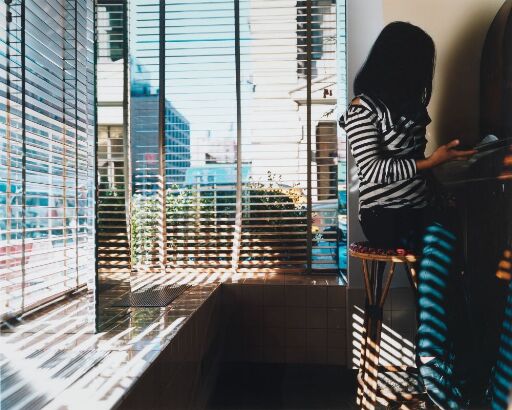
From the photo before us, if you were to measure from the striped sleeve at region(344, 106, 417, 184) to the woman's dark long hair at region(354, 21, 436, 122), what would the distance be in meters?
0.13

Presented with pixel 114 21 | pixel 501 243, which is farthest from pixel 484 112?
pixel 114 21

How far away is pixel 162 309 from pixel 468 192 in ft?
5.26

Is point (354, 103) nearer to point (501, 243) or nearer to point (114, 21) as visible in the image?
point (501, 243)

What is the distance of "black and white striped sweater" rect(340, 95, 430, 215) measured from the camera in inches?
72.8

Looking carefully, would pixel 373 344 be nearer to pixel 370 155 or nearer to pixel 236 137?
pixel 370 155

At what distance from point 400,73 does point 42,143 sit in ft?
5.54

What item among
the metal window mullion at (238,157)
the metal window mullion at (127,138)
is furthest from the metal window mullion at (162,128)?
the metal window mullion at (238,157)

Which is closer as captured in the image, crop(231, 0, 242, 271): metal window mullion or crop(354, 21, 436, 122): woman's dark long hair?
crop(354, 21, 436, 122): woman's dark long hair

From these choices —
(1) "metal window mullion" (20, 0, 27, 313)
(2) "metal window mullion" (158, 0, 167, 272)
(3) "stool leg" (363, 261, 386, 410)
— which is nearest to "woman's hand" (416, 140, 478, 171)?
(3) "stool leg" (363, 261, 386, 410)

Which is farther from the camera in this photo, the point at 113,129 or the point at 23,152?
the point at 113,129

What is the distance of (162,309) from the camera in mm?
2156

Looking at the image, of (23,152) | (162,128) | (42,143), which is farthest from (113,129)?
(23,152)

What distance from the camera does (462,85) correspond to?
237 cm

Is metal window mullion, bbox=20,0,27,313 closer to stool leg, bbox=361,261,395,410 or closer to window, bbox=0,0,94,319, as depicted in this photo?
window, bbox=0,0,94,319
